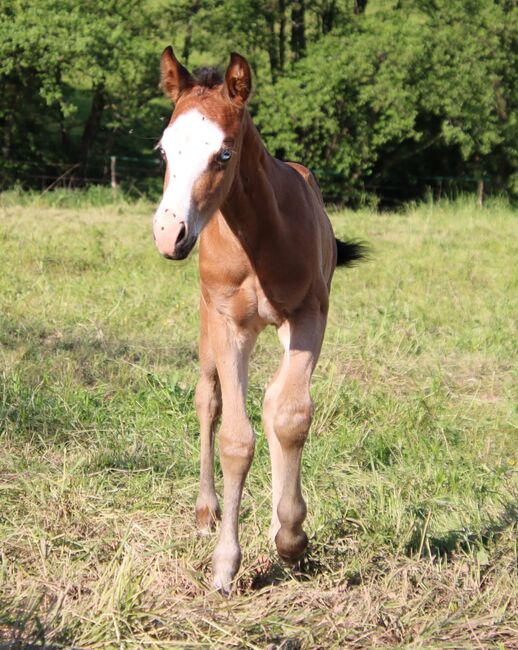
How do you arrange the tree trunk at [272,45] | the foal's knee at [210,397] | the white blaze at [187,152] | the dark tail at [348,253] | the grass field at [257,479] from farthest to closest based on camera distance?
the tree trunk at [272,45]
the dark tail at [348,253]
the foal's knee at [210,397]
the grass field at [257,479]
the white blaze at [187,152]

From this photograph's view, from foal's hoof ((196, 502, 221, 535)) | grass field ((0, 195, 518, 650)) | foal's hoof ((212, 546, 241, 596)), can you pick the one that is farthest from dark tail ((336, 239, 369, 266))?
foal's hoof ((212, 546, 241, 596))

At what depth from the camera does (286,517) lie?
410 cm

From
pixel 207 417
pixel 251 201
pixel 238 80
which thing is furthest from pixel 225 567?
pixel 238 80

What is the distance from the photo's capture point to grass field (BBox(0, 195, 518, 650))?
3.85 meters

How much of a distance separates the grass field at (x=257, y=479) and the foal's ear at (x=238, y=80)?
6.15 ft

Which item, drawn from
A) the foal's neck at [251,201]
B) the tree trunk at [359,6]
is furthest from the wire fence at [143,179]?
the foal's neck at [251,201]

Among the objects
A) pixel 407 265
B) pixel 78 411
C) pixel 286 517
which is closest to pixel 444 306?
pixel 407 265

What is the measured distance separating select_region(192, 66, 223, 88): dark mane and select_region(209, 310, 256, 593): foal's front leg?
101cm

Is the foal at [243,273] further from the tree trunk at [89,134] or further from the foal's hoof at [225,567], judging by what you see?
the tree trunk at [89,134]

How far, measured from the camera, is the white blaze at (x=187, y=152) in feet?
11.9

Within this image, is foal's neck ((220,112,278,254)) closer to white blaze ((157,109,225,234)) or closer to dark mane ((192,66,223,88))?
dark mane ((192,66,223,88))

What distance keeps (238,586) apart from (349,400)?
2.61m

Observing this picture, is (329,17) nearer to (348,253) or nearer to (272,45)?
(272,45)

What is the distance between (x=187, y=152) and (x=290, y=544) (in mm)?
1619
